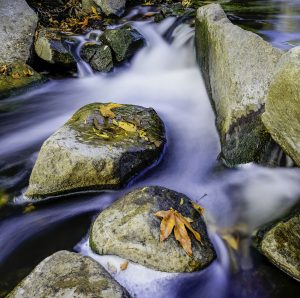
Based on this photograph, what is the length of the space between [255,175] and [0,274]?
10.8 feet

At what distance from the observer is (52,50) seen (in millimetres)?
8078

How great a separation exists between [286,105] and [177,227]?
169 centimetres

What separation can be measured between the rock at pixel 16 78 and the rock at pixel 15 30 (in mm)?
155

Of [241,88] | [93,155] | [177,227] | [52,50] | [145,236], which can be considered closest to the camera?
[145,236]

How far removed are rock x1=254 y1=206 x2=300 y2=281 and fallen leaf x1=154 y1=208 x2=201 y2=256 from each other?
0.76m

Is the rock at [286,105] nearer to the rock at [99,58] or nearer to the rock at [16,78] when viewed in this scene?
the rock at [99,58]

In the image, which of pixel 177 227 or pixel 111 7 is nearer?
pixel 177 227

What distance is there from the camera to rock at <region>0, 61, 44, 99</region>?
7469mm

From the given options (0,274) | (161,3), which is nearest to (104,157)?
(0,274)

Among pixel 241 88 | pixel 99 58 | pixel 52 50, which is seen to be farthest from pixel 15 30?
pixel 241 88

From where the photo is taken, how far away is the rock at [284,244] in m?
3.77

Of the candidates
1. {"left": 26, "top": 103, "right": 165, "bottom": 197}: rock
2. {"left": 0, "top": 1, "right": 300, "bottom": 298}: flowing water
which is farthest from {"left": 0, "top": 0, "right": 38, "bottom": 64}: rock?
{"left": 26, "top": 103, "right": 165, "bottom": 197}: rock

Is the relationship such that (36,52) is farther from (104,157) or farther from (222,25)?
(104,157)

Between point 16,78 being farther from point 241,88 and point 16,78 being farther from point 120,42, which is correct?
point 241,88
